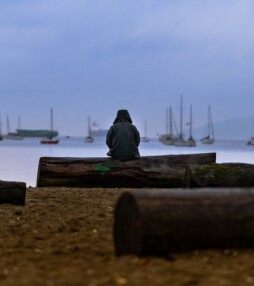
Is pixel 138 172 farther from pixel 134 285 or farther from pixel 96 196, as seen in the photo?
pixel 134 285

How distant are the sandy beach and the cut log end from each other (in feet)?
0.34

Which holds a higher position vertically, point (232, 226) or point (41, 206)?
point (232, 226)

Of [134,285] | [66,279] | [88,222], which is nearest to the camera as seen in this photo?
[134,285]

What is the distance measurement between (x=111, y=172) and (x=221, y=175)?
366 centimetres

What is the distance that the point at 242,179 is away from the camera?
32.3ft

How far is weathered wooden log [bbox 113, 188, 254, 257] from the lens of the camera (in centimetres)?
478

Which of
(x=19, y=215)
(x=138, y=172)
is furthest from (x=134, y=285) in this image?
(x=138, y=172)

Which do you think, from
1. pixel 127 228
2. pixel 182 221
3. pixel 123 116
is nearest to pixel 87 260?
pixel 127 228

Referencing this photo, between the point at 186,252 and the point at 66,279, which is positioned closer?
the point at 66,279

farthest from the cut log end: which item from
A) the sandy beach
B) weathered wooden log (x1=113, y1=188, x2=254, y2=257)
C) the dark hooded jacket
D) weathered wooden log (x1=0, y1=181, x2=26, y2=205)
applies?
the dark hooded jacket

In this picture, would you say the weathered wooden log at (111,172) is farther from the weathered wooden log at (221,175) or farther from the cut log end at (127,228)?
the cut log end at (127,228)

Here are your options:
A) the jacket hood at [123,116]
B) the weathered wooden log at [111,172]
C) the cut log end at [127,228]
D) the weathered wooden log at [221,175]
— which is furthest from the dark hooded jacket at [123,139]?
the cut log end at [127,228]

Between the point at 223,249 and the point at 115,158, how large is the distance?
8133 mm

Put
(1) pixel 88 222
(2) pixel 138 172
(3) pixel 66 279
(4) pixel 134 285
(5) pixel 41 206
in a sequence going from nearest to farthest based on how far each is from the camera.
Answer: (4) pixel 134 285 < (3) pixel 66 279 < (1) pixel 88 222 < (5) pixel 41 206 < (2) pixel 138 172
